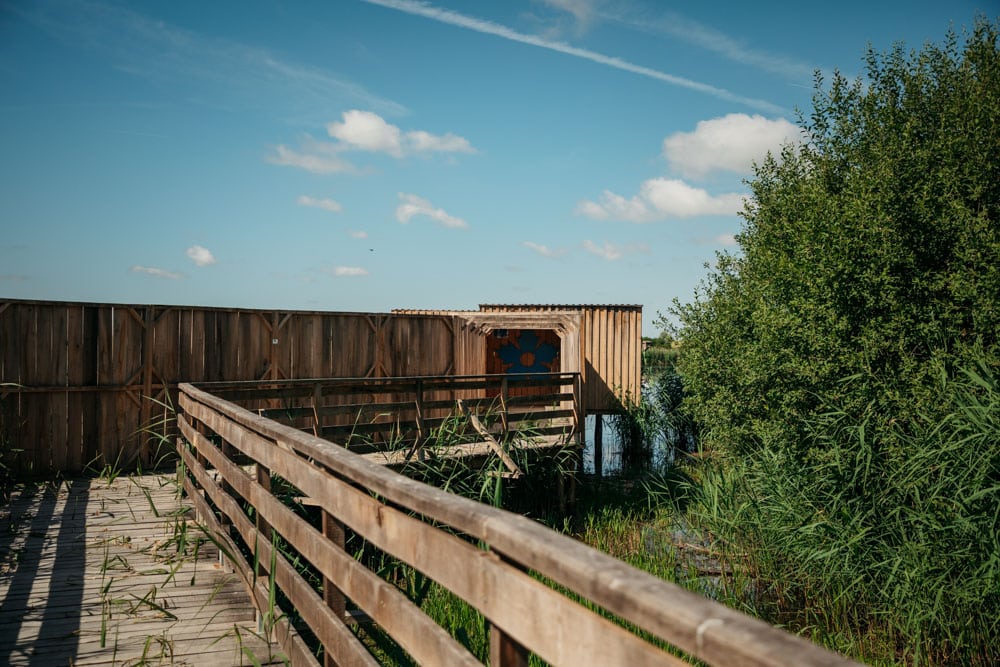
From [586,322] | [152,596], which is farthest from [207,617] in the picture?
[586,322]

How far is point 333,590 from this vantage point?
294cm

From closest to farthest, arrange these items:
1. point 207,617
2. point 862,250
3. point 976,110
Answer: point 207,617 → point 862,250 → point 976,110

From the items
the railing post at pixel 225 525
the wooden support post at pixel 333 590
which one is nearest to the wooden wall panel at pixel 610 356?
the railing post at pixel 225 525

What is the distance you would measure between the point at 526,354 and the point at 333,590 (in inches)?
637

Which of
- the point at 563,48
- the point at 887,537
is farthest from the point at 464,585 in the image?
the point at 563,48

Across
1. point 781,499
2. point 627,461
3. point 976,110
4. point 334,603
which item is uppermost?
point 976,110

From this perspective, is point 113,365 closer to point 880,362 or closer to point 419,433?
point 419,433

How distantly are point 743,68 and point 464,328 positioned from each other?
7860mm

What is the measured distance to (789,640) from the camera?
1021 mm

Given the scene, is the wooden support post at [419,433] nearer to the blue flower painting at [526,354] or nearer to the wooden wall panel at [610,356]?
the wooden wall panel at [610,356]

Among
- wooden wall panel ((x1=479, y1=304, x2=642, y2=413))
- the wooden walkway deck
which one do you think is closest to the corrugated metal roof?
wooden wall panel ((x1=479, y1=304, x2=642, y2=413))

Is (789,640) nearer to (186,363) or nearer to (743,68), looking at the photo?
(186,363)

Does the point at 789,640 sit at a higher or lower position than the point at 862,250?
lower

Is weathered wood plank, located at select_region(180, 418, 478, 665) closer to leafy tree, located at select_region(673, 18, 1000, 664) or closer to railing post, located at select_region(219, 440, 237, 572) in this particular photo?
railing post, located at select_region(219, 440, 237, 572)
